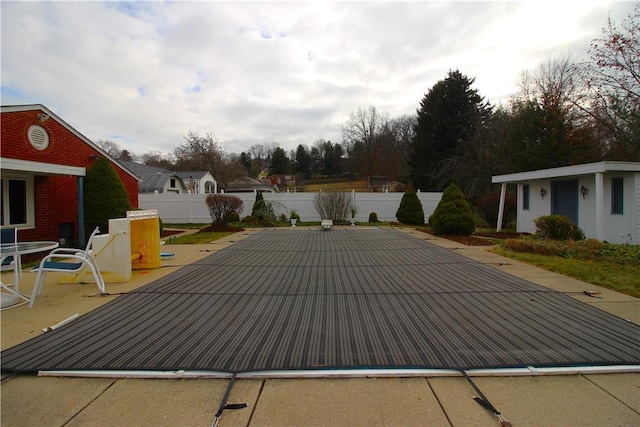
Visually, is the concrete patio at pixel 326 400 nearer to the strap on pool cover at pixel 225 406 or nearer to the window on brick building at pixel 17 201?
the strap on pool cover at pixel 225 406

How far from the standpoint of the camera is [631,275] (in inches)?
222

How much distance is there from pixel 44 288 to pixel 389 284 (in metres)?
5.34

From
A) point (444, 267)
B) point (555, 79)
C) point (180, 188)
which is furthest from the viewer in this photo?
point (180, 188)

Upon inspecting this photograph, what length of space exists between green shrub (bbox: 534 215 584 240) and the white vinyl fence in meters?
9.62

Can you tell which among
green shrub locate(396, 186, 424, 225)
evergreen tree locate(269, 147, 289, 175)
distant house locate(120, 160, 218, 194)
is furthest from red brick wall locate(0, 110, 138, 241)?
evergreen tree locate(269, 147, 289, 175)

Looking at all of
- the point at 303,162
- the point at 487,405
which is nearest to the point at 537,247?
the point at 487,405

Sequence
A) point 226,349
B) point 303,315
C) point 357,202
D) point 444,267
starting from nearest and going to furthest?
point 226,349 < point 303,315 < point 444,267 < point 357,202

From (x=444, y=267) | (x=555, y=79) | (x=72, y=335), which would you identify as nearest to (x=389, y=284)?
(x=444, y=267)

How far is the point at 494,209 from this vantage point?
16.9m

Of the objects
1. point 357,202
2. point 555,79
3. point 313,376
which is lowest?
point 313,376

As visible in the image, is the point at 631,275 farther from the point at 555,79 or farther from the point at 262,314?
the point at 555,79

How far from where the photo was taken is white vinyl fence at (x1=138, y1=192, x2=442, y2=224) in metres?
18.9

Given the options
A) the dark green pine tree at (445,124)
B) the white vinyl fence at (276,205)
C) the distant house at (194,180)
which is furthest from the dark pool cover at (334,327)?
the distant house at (194,180)

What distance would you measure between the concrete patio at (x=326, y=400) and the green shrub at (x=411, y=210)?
49.1ft
